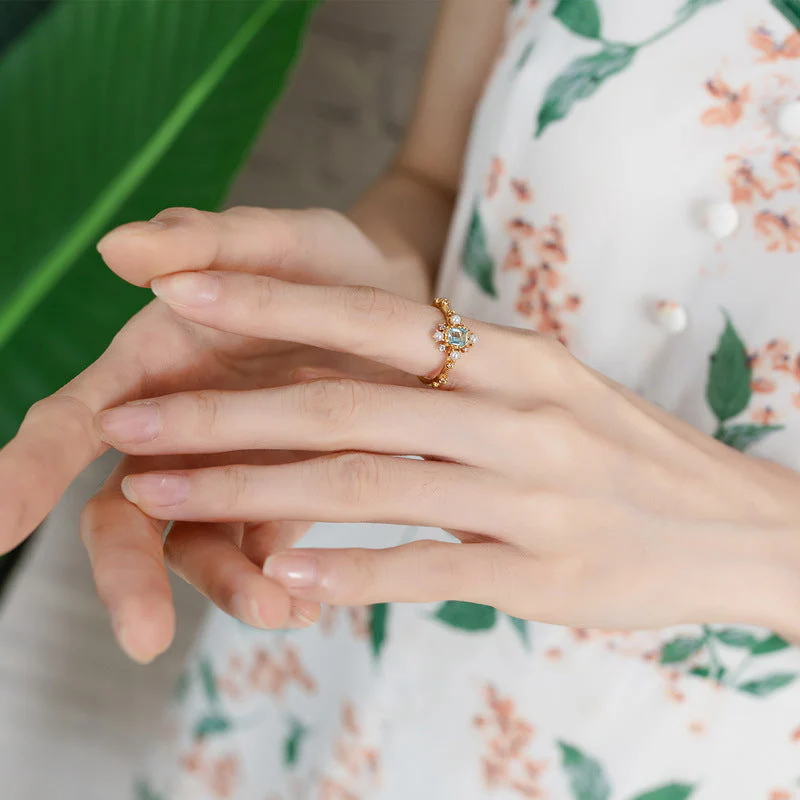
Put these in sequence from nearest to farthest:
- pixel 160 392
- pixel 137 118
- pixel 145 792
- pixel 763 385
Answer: pixel 160 392 < pixel 763 385 < pixel 137 118 < pixel 145 792

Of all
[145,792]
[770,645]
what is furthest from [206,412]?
[145,792]

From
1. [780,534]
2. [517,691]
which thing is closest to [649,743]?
[517,691]

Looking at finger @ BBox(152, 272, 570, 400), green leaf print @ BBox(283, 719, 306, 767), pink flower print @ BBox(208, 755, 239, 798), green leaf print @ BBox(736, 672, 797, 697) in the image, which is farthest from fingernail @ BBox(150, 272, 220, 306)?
pink flower print @ BBox(208, 755, 239, 798)

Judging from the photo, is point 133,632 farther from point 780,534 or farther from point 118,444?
point 780,534

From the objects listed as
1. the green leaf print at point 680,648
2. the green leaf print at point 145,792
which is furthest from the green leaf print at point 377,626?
the green leaf print at point 145,792

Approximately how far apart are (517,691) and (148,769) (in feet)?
1.85

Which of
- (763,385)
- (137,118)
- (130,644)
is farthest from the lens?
(137,118)

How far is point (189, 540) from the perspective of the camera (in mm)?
338

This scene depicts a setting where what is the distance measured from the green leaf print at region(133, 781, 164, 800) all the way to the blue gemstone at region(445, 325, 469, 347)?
2.61ft

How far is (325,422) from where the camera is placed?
33 centimetres

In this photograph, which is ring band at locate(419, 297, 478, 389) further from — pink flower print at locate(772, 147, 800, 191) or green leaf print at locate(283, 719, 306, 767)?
green leaf print at locate(283, 719, 306, 767)

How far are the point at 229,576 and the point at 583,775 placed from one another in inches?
16.2

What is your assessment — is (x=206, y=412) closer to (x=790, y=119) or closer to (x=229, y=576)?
(x=229, y=576)

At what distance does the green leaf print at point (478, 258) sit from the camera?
0.56 metres
